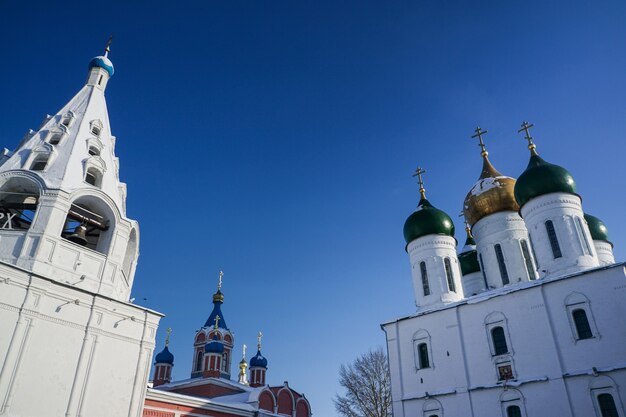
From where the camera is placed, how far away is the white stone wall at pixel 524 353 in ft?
41.5

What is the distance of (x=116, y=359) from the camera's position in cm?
1161

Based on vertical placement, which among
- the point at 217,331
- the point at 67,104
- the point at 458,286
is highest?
the point at 67,104

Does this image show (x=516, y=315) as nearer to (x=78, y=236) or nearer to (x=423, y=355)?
(x=423, y=355)

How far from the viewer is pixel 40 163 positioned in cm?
1284

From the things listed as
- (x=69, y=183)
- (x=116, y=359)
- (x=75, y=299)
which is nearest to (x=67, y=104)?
(x=69, y=183)

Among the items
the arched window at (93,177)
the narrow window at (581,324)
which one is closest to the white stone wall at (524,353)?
the narrow window at (581,324)

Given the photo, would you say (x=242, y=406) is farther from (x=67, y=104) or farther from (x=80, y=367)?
(x=67, y=104)

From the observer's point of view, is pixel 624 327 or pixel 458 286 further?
pixel 458 286

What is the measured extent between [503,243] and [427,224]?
11.0 feet

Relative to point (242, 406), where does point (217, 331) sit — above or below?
above

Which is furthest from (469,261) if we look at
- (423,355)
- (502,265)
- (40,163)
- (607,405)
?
(40,163)

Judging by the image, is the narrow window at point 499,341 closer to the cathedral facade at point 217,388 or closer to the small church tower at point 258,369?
the cathedral facade at point 217,388

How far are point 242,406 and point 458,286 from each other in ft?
35.4

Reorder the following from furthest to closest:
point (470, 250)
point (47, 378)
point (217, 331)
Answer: point (217, 331) < point (470, 250) < point (47, 378)
